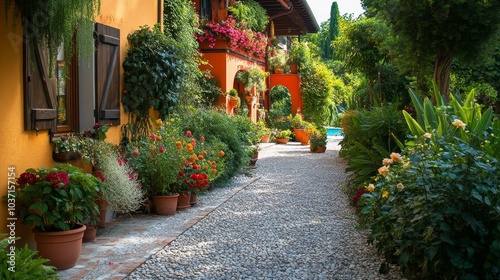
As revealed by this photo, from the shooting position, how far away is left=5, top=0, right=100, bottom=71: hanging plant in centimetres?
403

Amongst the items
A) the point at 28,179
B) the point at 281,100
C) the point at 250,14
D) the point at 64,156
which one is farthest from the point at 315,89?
the point at 28,179

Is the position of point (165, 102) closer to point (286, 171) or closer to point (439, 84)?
point (439, 84)

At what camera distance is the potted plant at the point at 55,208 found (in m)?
4.23

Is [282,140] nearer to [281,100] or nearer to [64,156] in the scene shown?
[281,100]

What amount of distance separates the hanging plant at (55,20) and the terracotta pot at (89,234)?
1717mm

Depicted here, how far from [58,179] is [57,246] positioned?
535mm

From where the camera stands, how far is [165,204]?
6719 mm

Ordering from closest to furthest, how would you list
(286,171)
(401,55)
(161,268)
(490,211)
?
(490,211) → (161,268) → (401,55) → (286,171)

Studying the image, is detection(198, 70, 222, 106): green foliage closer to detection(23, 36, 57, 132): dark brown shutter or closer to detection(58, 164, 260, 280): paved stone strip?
detection(58, 164, 260, 280): paved stone strip

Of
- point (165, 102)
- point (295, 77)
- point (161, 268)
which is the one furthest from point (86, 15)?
point (295, 77)

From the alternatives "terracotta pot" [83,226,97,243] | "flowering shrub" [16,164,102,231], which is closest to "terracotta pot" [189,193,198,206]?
"terracotta pot" [83,226,97,243]

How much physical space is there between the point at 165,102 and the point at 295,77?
45.3ft

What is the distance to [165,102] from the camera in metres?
7.29

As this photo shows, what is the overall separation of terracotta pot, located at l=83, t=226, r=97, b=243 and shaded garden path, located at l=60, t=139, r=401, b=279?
16cm
